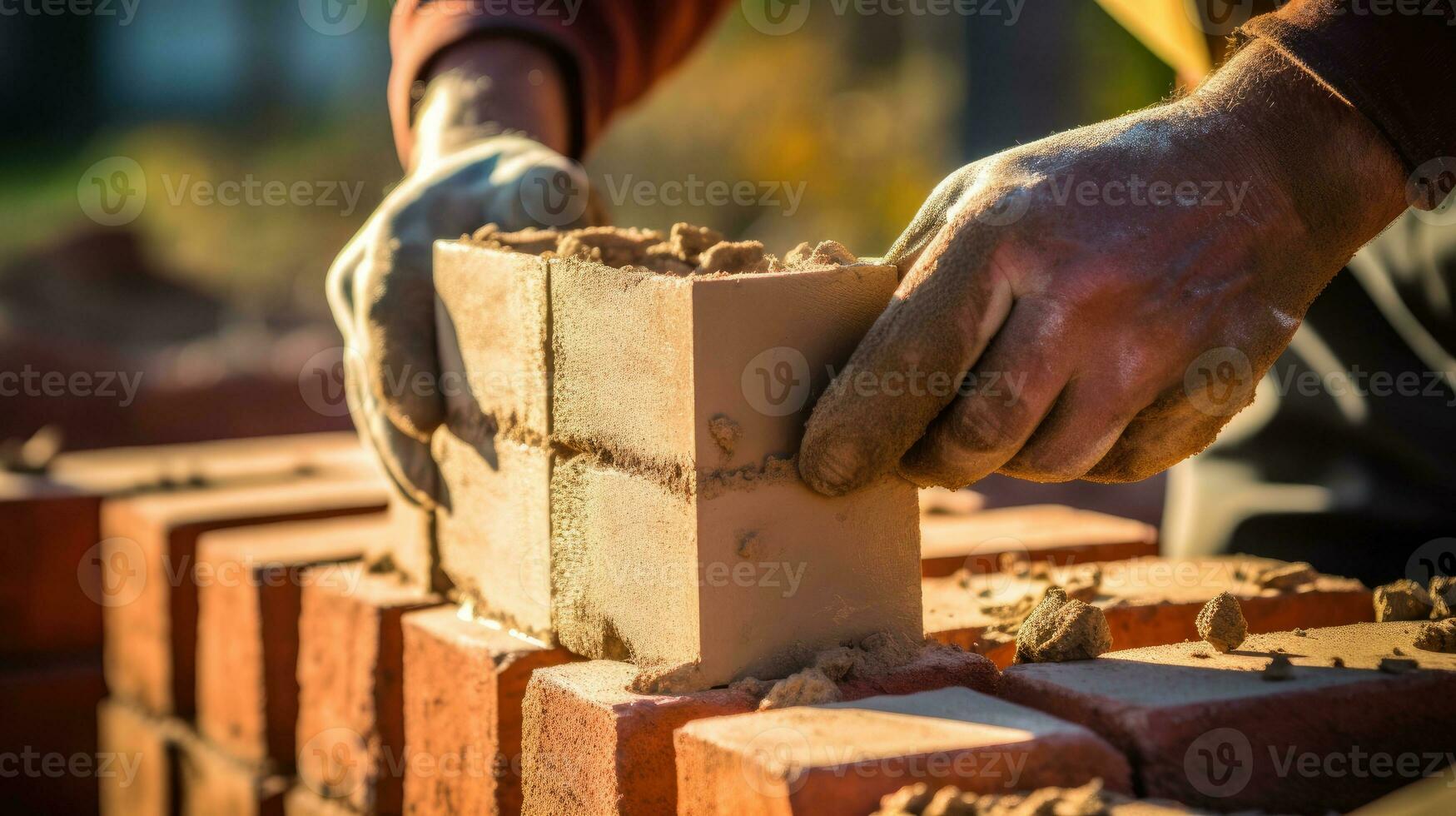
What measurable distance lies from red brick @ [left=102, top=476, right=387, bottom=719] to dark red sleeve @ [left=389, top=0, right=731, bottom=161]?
1060mm

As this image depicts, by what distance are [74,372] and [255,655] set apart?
6.22 m

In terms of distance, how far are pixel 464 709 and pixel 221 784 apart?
1.36m

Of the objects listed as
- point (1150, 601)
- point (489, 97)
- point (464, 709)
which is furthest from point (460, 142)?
point (1150, 601)

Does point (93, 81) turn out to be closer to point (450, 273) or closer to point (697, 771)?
point (450, 273)

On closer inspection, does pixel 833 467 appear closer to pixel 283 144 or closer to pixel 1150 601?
pixel 1150 601

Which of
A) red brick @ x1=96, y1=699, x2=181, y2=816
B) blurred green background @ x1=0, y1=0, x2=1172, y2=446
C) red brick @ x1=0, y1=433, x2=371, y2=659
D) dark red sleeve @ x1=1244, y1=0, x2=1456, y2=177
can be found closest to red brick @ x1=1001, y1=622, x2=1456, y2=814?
dark red sleeve @ x1=1244, y1=0, x2=1456, y2=177

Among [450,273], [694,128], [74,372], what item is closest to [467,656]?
[450,273]

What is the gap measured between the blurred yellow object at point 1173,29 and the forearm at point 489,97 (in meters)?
1.58

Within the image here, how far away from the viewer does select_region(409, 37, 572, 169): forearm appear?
12.4 ft

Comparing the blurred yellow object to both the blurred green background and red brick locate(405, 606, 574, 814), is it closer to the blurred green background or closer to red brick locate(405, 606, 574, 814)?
red brick locate(405, 606, 574, 814)

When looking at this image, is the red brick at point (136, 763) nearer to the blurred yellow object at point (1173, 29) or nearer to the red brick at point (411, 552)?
the red brick at point (411, 552)

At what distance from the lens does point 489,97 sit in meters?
3.88

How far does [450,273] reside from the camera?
2.94 metres

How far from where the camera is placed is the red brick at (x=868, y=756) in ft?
6.05
